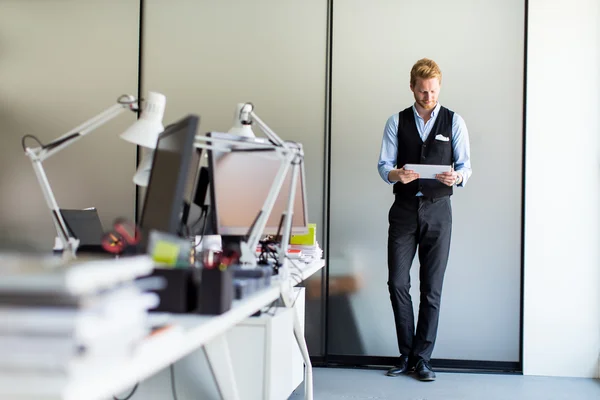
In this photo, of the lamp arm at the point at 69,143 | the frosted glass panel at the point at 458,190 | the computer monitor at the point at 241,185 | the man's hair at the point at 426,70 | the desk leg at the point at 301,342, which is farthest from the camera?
the frosted glass panel at the point at 458,190

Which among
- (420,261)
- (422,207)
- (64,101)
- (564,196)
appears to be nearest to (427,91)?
(422,207)

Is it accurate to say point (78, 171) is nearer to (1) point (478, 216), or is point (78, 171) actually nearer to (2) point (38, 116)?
(2) point (38, 116)

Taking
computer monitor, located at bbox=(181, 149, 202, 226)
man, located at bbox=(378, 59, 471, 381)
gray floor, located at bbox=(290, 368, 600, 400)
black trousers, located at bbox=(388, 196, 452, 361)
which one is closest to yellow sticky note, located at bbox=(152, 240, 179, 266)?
computer monitor, located at bbox=(181, 149, 202, 226)

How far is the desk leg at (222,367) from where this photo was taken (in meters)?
1.70

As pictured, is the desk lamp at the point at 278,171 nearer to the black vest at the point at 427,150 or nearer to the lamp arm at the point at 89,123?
the lamp arm at the point at 89,123

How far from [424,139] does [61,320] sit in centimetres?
284

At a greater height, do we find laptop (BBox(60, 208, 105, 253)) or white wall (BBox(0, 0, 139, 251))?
white wall (BBox(0, 0, 139, 251))

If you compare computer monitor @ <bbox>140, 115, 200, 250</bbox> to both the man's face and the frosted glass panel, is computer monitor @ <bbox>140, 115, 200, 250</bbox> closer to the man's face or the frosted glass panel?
the man's face

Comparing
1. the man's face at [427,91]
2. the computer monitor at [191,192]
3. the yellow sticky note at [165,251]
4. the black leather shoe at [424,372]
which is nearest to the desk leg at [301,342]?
the computer monitor at [191,192]

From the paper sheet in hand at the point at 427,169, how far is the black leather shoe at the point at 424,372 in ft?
3.36

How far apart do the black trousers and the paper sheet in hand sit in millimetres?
280

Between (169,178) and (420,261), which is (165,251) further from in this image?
(420,261)

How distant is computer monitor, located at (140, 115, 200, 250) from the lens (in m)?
1.21

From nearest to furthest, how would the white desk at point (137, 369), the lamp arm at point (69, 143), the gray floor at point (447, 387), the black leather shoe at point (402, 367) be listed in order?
the white desk at point (137, 369) → the lamp arm at point (69, 143) → the gray floor at point (447, 387) → the black leather shoe at point (402, 367)
